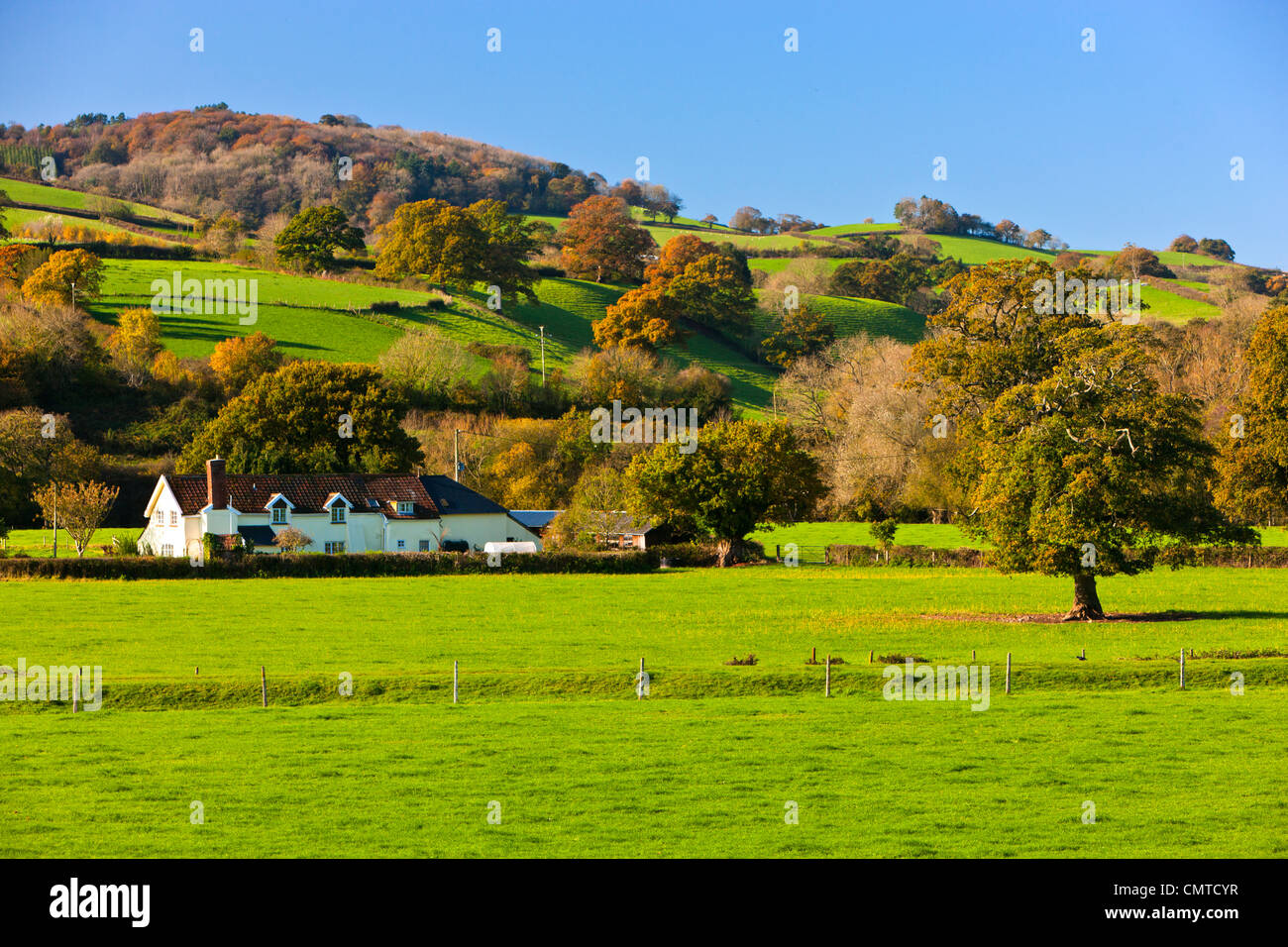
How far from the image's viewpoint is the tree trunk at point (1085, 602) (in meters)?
43.0

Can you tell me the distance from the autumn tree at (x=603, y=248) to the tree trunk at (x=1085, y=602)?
372ft

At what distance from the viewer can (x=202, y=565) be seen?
58.6m

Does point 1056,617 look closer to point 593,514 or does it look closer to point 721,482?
point 721,482

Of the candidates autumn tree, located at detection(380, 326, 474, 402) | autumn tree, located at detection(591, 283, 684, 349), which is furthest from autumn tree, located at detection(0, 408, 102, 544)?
autumn tree, located at detection(591, 283, 684, 349)

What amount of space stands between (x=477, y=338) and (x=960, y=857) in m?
107

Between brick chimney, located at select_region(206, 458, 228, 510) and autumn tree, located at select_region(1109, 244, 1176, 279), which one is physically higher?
autumn tree, located at select_region(1109, 244, 1176, 279)

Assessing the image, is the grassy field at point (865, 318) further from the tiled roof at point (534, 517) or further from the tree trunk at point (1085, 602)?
the tree trunk at point (1085, 602)

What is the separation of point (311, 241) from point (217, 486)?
7335 cm

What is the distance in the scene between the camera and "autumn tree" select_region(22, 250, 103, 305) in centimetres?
10856

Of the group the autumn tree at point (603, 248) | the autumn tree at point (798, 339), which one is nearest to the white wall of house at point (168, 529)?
the autumn tree at point (798, 339)

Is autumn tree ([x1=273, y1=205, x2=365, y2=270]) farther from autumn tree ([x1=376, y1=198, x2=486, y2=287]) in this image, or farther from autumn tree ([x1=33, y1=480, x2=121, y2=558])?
autumn tree ([x1=33, y1=480, x2=121, y2=558])

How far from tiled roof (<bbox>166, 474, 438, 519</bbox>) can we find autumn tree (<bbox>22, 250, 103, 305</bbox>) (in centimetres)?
4382

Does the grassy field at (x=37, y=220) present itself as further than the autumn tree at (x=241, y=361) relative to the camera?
Yes
